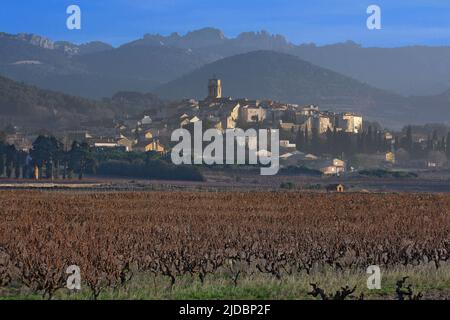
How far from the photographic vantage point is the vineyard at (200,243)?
17984mm

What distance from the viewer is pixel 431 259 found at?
21.3 meters

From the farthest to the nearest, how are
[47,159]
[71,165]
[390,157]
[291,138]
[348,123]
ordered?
[348,123] → [291,138] → [390,157] → [71,165] → [47,159]

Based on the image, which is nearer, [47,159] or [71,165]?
[47,159]

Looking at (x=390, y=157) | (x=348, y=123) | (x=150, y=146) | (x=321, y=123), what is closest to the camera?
(x=390, y=157)

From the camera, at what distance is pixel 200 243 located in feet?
74.4

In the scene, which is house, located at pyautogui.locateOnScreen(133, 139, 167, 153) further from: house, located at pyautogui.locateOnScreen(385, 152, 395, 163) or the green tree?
the green tree

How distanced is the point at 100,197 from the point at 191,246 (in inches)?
1173

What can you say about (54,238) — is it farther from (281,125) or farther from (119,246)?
(281,125)

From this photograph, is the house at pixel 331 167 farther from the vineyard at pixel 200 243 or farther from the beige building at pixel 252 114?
the vineyard at pixel 200 243

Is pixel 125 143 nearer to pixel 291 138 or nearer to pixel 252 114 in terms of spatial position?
pixel 291 138

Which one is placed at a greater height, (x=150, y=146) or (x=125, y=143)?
(x=125, y=143)

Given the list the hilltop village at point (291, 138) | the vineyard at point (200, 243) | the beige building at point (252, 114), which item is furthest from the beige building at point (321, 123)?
the vineyard at point (200, 243)

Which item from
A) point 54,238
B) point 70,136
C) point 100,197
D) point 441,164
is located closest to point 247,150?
point 441,164

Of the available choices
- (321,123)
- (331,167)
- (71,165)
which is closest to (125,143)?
(331,167)
